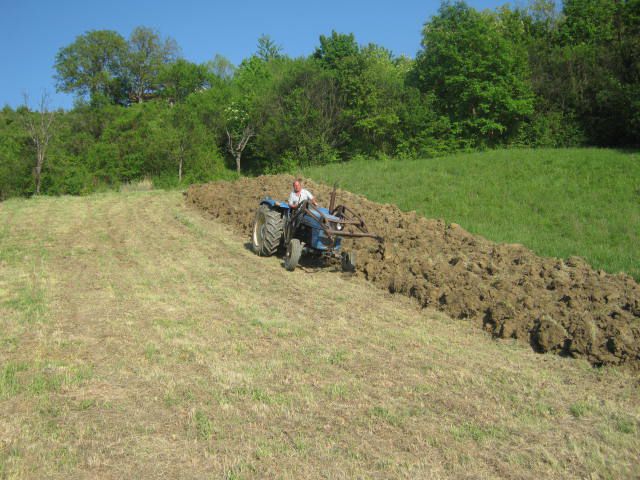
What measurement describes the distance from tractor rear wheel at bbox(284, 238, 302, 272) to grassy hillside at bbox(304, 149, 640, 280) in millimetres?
5223

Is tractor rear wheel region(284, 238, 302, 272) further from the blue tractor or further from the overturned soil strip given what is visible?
the overturned soil strip

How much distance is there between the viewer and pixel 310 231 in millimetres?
10625

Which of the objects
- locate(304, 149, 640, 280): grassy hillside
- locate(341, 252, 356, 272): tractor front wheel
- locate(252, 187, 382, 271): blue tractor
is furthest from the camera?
locate(304, 149, 640, 280): grassy hillside

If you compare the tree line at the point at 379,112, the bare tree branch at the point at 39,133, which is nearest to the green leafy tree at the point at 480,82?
the tree line at the point at 379,112

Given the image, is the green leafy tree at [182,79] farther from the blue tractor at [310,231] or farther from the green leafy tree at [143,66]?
the blue tractor at [310,231]

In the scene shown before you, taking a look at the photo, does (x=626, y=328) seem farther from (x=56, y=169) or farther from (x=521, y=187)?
(x=56, y=169)

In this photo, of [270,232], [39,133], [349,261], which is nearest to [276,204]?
[270,232]

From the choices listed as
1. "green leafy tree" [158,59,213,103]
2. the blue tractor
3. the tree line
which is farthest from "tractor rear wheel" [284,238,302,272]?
"green leafy tree" [158,59,213,103]

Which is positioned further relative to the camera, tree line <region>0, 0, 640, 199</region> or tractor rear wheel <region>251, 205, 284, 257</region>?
tree line <region>0, 0, 640, 199</region>

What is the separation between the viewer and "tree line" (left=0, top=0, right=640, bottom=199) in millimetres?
33062

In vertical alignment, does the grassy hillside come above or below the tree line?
below

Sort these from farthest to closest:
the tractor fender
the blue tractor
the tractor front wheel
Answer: the tractor fender < the tractor front wheel < the blue tractor

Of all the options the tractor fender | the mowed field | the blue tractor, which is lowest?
the mowed field

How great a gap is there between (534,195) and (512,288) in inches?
474
